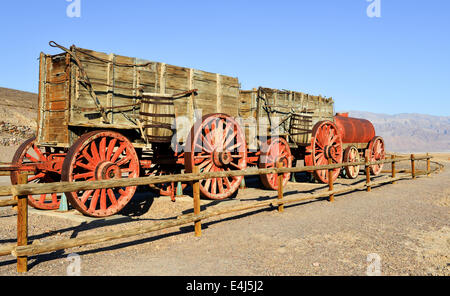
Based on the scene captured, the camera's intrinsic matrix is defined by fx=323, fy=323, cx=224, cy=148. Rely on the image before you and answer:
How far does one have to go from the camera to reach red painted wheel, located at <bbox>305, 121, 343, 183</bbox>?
11180 millimetres

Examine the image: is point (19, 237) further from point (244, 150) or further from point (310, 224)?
point (244, 150)

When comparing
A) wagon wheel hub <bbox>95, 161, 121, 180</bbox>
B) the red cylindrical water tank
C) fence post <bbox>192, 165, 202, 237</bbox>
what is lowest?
fence post <bbox>192, 165, 202, 237</bbox>

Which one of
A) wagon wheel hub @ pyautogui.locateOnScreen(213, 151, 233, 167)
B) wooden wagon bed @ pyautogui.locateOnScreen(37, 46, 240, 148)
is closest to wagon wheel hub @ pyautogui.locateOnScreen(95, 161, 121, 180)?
wooden wagon bed @ pyautogui.locateOnScreen(37, 46, 240, 148)

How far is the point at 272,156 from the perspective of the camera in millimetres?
9820

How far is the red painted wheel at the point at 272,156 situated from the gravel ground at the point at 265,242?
1.86 metres

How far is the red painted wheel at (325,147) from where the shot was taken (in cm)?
1118

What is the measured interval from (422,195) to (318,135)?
384cm

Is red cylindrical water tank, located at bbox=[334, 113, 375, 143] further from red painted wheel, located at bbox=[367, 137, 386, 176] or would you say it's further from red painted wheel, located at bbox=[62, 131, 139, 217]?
red painted wheel, located at bbox=[62, 131, 139, 217]

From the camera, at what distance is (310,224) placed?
593cm

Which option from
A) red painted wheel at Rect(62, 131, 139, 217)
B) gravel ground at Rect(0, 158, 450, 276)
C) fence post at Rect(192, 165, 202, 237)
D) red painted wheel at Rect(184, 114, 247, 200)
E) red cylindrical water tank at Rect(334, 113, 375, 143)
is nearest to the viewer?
gravel ground at Rect(0, 158, 450, 276)

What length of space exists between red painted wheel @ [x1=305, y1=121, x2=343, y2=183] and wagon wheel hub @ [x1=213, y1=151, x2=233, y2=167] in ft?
13.8

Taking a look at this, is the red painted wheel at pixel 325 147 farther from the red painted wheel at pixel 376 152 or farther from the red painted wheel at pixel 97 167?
the red painted wheel at pixel 97 167

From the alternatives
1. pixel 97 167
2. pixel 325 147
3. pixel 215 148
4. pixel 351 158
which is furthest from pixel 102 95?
pixel 351 158

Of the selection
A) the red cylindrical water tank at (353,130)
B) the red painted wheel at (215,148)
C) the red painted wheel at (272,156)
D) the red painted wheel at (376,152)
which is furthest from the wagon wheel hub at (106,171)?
the red painted wheel at (376,152)
